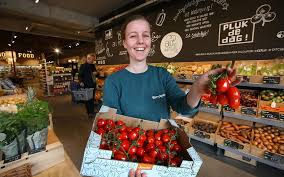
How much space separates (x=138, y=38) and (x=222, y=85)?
66 centimetres

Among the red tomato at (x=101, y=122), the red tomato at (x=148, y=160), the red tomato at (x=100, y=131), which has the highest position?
the red tomato at (x=101, y=122)

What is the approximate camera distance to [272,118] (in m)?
2.36

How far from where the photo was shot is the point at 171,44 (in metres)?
→ 3.97

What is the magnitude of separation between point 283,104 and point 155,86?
2.06m

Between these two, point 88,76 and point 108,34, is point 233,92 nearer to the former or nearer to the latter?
point 88,76

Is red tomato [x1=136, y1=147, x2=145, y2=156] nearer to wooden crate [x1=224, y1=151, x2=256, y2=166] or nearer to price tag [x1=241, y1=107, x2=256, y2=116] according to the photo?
price tag [x1=241, y1=107, x2=256, y2=116]

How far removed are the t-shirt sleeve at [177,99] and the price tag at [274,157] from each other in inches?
77.5

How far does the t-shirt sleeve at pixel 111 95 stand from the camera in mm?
1208

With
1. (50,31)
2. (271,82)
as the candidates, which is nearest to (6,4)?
(50,31)

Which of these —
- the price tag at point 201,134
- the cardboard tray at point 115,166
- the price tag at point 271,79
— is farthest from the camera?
the price tag at point 201,134

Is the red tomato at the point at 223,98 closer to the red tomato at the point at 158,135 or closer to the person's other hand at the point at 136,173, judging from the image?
the red tomato at the point at 158,135

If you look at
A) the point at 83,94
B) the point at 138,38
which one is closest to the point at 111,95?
the point at 138,38

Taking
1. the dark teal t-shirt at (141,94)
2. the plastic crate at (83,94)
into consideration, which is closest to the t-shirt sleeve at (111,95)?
the dark teal t-shirt at (141,94)

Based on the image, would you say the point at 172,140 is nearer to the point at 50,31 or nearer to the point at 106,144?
the point at 106,144
